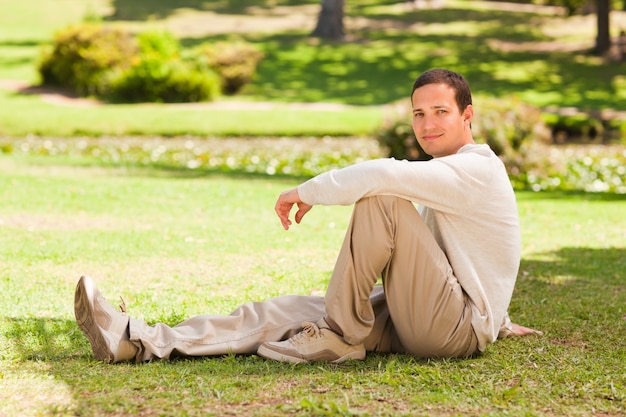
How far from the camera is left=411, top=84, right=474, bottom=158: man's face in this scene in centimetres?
420

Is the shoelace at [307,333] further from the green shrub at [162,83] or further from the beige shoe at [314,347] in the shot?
the green shrub at [162,83]

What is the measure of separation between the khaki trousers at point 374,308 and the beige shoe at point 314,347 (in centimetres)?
5

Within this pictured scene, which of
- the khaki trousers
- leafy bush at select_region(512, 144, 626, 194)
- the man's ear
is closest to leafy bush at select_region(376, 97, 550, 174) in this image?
leafy bush at select_region(512, 144, 626, 194)

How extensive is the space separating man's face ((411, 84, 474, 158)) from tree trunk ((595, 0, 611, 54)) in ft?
90.7

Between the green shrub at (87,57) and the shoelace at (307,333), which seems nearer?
the shoelace at (307,333)

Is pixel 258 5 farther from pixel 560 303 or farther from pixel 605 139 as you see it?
pixel 560 303

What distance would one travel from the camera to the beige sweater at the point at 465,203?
3857 mm

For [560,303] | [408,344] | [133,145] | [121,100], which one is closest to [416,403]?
[408,344]

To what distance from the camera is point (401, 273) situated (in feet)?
13.1

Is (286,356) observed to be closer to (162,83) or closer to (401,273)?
(401,273)

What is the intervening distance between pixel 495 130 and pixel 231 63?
13655 mm

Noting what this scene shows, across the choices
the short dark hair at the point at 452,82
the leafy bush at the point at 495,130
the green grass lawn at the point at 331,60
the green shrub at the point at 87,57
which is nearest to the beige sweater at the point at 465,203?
the short dark hair at the point at 452,82

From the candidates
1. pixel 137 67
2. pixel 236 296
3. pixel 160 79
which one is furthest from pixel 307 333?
pixel 137 67

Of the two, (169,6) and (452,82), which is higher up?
(169,6)
